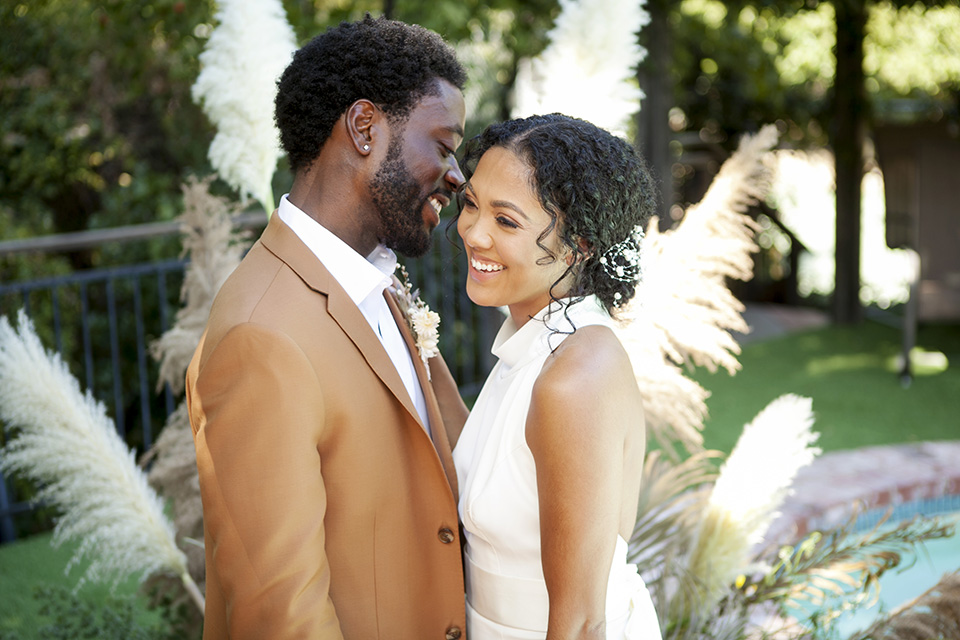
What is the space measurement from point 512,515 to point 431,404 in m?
0.32

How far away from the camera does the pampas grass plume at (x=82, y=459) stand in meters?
2.03

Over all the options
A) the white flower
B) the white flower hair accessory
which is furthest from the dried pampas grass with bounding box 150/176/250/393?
the white flower hair accessory

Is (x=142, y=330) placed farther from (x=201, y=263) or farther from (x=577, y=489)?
(x=577, y=489)

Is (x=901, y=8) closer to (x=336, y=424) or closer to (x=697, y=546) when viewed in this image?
(x=697, y=546)

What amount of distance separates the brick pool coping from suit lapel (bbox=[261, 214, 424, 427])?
285 cm

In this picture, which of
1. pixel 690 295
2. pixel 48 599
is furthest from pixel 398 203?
pixel 48 599

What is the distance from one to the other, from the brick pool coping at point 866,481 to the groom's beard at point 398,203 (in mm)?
2787

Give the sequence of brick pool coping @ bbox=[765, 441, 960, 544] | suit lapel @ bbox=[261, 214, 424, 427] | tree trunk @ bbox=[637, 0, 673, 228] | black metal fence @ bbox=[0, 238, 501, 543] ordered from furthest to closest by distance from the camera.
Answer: tree trunk @ bbox=[637, 0, 673, 228] < black metal fence @ bbox=[0, 238, 501, 543] < brick pool coping @ bbox=[765, 441, 960, 544] < suit lapel @ bbox=[261, 214, 424, 427]

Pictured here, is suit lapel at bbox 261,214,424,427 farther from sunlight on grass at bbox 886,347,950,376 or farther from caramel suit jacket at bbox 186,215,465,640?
sunlight on grass at bbox 886,347,950,376

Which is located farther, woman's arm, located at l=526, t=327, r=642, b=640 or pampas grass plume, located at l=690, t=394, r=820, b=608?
pampas grass plume, located at l=690, t=394, r=820, b=608

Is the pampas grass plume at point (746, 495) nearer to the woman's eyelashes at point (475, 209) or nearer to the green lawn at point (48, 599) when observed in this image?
the woman's eyelashes at point (475, 209)

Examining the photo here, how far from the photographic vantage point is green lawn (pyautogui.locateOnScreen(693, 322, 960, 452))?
557 cm

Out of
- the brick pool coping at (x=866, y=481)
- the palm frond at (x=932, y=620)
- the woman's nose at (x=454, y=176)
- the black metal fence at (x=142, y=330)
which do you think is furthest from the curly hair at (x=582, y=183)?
the black metal fence at (x=142, y=330)

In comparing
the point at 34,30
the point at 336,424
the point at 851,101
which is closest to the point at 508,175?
the point at 336,424
